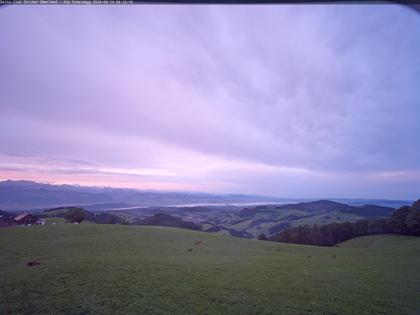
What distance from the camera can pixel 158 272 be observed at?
8844 mm

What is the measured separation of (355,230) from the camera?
A: 3444 cm

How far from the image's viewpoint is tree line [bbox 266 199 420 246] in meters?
27.7

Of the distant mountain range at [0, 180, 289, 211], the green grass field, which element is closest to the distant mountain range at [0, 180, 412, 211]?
the distant mountain range at [0, 180, 289, 211]

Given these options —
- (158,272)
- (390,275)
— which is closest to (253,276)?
(158,272)

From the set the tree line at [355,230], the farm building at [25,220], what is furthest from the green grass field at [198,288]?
the farm building at [25,220]

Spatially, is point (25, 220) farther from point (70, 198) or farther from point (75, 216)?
point (70, 198)

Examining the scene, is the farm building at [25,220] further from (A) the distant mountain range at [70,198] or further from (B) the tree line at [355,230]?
(B) the tree line at [355,230]

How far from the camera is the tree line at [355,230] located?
2768cm

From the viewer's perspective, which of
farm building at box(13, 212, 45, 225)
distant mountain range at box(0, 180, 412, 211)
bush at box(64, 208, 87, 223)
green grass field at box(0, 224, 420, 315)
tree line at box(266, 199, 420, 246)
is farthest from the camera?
distant mountain range at box(0, 180, 412, 211)

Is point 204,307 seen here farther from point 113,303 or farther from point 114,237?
point 114,237

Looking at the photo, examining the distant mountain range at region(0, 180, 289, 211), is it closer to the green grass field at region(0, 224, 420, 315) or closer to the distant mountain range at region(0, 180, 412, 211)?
the distant mountain range at region(0, 180, 412, 211)

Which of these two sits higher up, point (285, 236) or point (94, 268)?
point (94, 268)

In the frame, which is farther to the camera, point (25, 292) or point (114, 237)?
point (114, 237)

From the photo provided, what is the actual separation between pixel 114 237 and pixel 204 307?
14.8 meters
